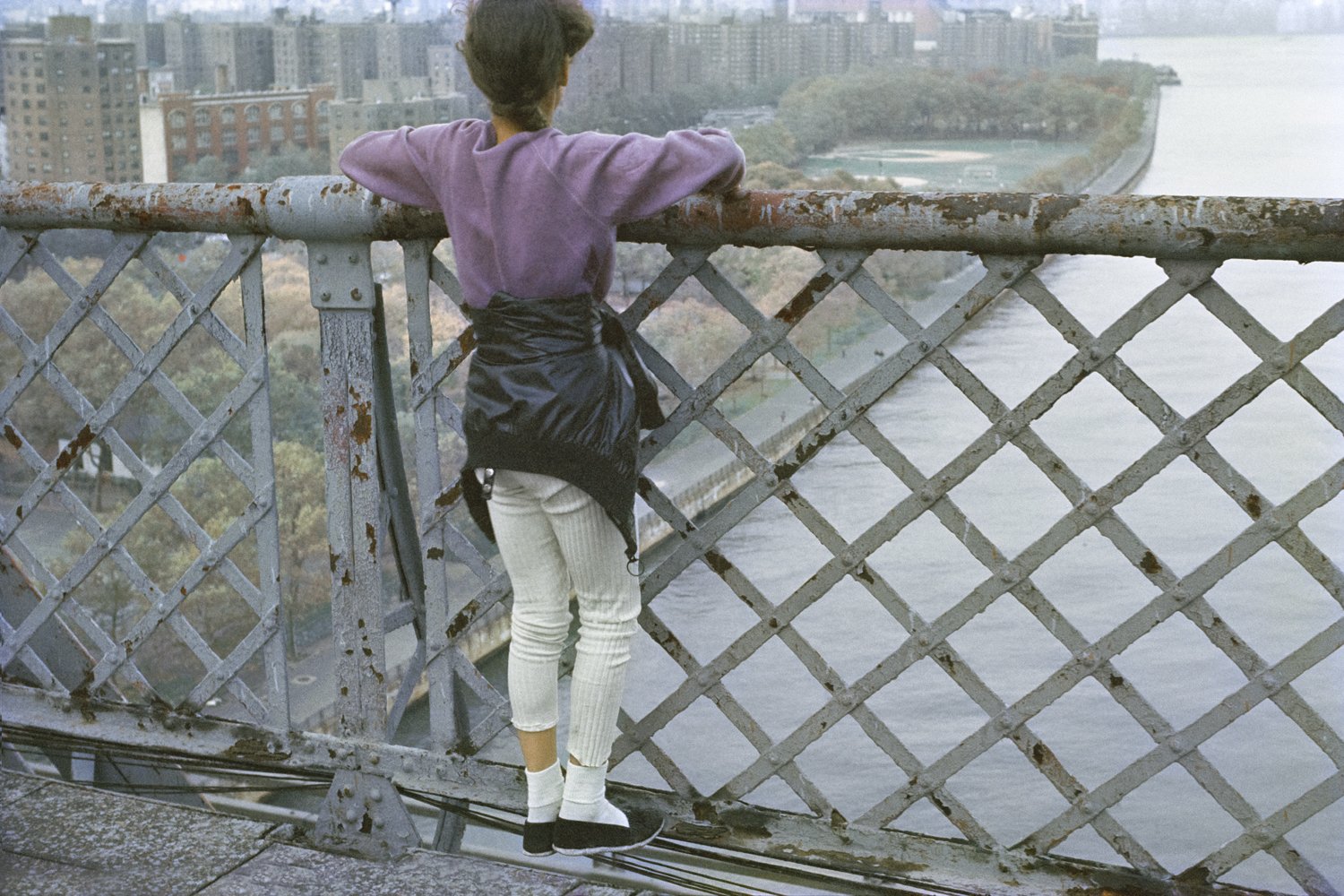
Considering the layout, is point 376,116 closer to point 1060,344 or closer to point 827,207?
point 1060,344

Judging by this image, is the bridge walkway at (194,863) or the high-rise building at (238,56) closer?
the bridge walkway at (194,863)

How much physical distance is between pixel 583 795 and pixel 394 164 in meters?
0.88

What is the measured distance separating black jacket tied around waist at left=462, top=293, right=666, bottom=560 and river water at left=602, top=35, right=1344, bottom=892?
20.4 m

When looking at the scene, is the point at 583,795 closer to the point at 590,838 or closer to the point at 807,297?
the point at 590,838

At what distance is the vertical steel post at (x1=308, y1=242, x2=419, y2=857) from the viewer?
2.10m

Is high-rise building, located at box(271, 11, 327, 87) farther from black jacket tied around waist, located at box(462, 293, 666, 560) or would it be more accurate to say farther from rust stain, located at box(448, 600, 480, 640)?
black jacket tied around waist, located at box(462, 293, 666, 560)

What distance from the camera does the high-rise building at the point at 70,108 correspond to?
49.5 m

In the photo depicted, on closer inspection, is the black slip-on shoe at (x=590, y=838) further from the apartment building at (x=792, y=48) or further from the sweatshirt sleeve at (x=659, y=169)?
the apartment building at (x=792, y=48)

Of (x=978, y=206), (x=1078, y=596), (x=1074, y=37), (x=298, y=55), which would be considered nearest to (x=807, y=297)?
(x=978, y=206)

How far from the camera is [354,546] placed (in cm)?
216

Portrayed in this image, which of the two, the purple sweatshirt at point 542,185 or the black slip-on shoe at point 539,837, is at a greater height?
the purple sweatshirt at point 542,185

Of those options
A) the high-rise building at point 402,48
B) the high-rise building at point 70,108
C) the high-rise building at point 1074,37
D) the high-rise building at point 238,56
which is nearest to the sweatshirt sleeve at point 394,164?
the high-rise building at point 70,108

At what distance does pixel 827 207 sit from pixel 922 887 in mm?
902

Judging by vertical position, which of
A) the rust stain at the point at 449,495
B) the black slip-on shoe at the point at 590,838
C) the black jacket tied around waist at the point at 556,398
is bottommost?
the black slip-on shoe at the point at 590,838
